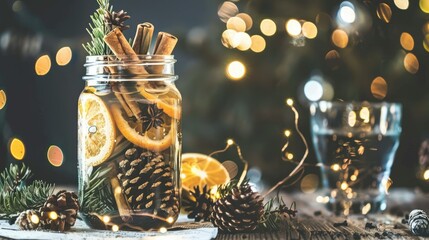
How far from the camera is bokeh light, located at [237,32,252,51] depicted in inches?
81.5

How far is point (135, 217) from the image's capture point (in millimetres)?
1088

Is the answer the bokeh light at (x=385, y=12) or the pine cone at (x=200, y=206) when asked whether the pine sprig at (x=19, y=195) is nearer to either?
the pine cone at (x=200, y=206)

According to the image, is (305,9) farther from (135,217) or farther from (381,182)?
(135,217)

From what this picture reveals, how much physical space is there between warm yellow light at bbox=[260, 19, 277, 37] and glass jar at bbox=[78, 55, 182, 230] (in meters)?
0.97

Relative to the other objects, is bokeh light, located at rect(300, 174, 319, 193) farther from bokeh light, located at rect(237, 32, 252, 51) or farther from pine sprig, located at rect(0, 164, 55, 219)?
pine sprig, located at rect(0, 164, 55, 219)

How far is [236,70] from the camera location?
2.12 metres

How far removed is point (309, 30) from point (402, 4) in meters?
0.26

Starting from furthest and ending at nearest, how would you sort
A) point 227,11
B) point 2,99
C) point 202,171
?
point 2,99, point 227,11, point 202,171

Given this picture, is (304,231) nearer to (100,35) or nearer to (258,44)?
(100,35)

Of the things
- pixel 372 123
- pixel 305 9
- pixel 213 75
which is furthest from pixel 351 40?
pixel 372 123

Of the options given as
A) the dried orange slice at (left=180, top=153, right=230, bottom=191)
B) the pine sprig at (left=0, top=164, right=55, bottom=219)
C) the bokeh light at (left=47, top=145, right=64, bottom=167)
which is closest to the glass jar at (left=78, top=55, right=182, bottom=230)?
the pine sprig at (left=0, top=164, right=55, bottom=219)

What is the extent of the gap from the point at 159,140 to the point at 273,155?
122cm

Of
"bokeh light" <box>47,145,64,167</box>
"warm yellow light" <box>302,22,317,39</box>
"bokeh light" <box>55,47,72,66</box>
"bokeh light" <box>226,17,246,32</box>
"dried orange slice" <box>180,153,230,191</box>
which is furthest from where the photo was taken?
"bokeh light" <box>47,145,64,167</box>

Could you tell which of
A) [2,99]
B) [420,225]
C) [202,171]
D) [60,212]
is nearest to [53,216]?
[60,212]
